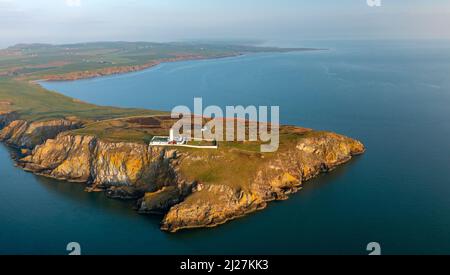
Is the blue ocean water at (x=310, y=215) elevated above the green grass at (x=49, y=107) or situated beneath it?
situated beneath

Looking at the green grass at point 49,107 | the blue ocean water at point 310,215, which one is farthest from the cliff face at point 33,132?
the blue ocean water at point 310,215

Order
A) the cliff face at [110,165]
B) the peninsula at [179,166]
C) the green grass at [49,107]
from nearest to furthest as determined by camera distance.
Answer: the peninsula at [179,166] → the cliff face at [110,165] → the green grass at [49,107]

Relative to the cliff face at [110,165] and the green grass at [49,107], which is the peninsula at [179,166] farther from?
the green grass at [49,107]

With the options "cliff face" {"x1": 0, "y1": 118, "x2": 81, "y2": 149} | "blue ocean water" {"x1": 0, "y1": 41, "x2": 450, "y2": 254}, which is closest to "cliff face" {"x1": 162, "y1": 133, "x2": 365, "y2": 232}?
"blue ocean water" {"x1": 0, "y1": 41, "x2": 450, "y2": 254}

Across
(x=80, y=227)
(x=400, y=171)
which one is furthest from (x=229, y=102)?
(x=80, y=227)

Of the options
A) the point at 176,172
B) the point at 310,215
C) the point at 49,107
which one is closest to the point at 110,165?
the point at 176,172

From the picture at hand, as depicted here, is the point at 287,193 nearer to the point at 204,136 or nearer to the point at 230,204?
the point at 230,204

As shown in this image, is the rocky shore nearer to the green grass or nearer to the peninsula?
the peninsula

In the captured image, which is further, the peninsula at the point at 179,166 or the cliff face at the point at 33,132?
the cliff face at the point at 33,132

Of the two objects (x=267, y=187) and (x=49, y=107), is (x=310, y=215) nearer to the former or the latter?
(x=267, y=187)

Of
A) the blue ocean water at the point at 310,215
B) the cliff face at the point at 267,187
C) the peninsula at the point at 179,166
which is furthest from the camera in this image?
the peninsula at the point at 179,166
